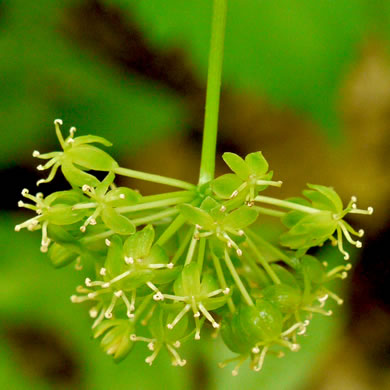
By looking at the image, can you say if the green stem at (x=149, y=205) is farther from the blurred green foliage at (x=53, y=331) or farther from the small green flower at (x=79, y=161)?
the blurred green foliage at (x=53, y=331)

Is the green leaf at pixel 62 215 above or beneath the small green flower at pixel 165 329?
above

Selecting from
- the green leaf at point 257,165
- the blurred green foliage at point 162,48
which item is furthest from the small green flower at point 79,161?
the blurred green foliage at point 162,48

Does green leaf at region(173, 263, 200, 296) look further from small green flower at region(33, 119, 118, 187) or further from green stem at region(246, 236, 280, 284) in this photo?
small green flower at region(33, 119, 118, 187)

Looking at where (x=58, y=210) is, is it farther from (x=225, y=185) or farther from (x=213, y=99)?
(x=213, y=99)

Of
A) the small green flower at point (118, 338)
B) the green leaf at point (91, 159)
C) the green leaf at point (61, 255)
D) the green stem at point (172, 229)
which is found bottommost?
the small green flower at point (118, 338)

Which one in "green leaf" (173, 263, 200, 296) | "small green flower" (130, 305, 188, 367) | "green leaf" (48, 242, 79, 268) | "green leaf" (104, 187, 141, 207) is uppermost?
"green leaf" (104, 187, 141, 207)

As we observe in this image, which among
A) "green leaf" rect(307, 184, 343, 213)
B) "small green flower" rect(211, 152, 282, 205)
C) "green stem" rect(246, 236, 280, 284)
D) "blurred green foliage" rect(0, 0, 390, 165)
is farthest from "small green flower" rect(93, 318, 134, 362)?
"blurred green foliage" rect(0, 0, 390, 165)


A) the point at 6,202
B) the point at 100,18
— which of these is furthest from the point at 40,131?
the point at 100,18
